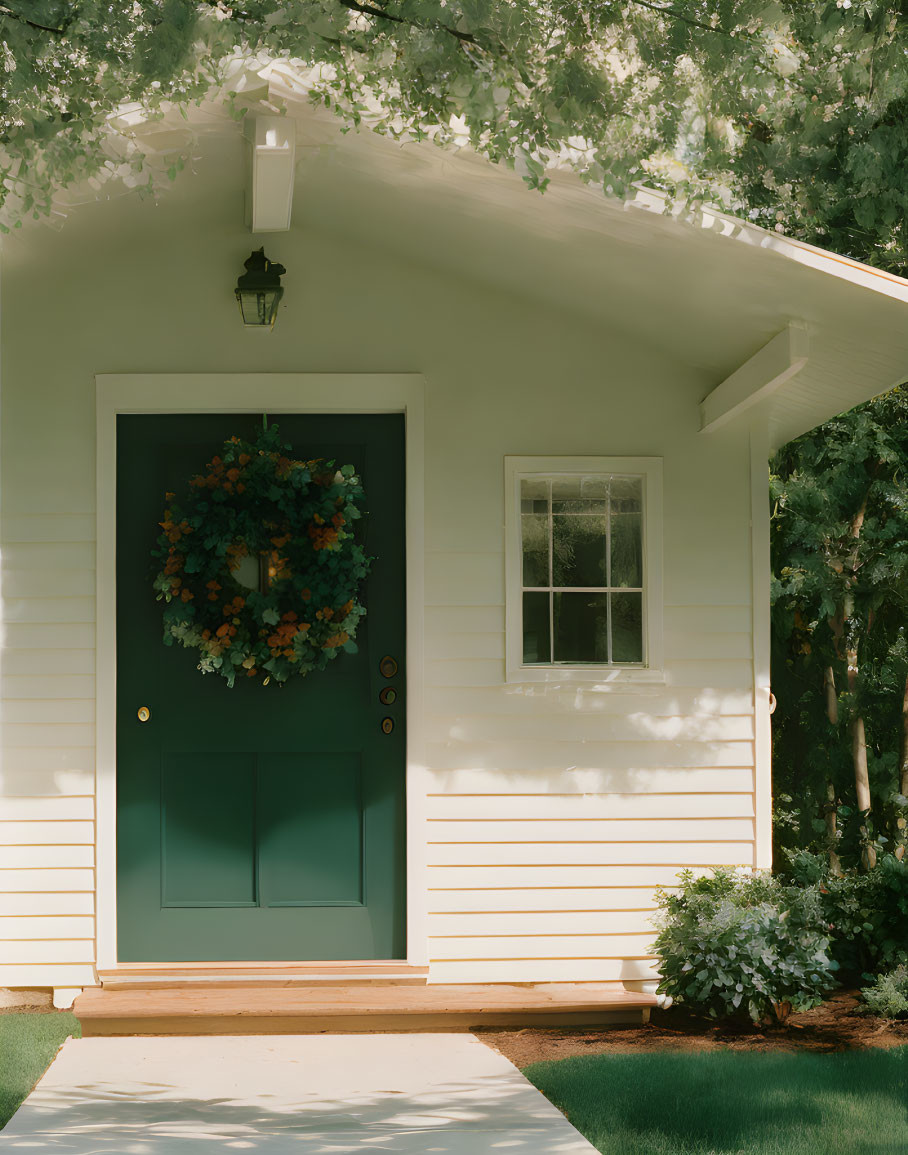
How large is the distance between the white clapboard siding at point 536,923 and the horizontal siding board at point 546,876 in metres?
0.10

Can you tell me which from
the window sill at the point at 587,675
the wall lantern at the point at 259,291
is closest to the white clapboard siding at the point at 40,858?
the window sill at the point at 587,675

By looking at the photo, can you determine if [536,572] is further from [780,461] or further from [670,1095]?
[780,461]

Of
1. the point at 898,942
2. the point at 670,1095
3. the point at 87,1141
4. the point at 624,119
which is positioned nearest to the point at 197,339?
the point at 624,119

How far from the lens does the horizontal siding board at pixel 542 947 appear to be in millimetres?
4480

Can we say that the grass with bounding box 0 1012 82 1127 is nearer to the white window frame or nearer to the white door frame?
the white door frame

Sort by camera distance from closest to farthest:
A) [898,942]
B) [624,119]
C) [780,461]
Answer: [624,119]
[898,942]
[780,461]

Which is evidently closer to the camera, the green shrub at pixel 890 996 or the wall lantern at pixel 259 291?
the green shrub at pixel 890 996

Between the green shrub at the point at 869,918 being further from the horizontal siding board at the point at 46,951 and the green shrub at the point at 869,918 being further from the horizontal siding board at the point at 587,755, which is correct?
the horizontal siding board at the point at 46,951

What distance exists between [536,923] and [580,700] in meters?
0.92

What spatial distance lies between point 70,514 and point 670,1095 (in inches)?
123

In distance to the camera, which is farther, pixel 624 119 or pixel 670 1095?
pixel 670 1095

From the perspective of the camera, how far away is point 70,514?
453 cm

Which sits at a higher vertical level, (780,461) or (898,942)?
(780,461)

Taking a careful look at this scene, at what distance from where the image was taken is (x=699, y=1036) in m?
4.10
